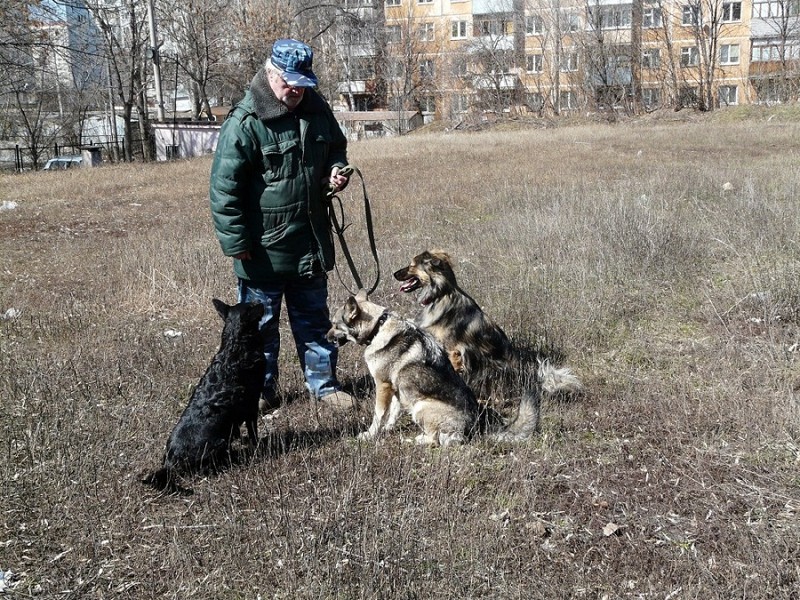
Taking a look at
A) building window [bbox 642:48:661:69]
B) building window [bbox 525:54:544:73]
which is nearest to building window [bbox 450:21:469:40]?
building window [bbox 525:54:544:73]

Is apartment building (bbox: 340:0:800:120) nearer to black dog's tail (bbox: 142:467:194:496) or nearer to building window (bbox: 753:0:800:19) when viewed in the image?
building window (bbox: 753:0:800:19)

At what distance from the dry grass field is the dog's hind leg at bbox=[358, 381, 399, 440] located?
0.54 feet

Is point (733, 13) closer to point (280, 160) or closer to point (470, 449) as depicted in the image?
point (280, 160)

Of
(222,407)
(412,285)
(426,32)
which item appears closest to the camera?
(222,407)

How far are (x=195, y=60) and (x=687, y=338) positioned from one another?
132ft

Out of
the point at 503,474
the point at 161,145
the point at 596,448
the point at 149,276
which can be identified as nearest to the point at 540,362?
the point at 596,448

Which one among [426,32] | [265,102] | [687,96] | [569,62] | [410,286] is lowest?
[410,286]

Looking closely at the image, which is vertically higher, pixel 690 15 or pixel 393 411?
pixel 690 15

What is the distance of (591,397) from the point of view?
541 centimetres

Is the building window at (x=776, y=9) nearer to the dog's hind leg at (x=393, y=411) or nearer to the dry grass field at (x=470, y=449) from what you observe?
the dry grass field at (x=470, y=449)

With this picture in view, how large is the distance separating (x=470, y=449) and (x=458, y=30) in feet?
198

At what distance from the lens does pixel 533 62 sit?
54.8m

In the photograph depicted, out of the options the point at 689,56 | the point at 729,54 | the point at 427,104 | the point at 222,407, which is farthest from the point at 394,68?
the point at 222,407

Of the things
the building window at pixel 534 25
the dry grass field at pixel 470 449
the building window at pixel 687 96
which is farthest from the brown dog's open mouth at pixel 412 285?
the building window at pixel 534 25
